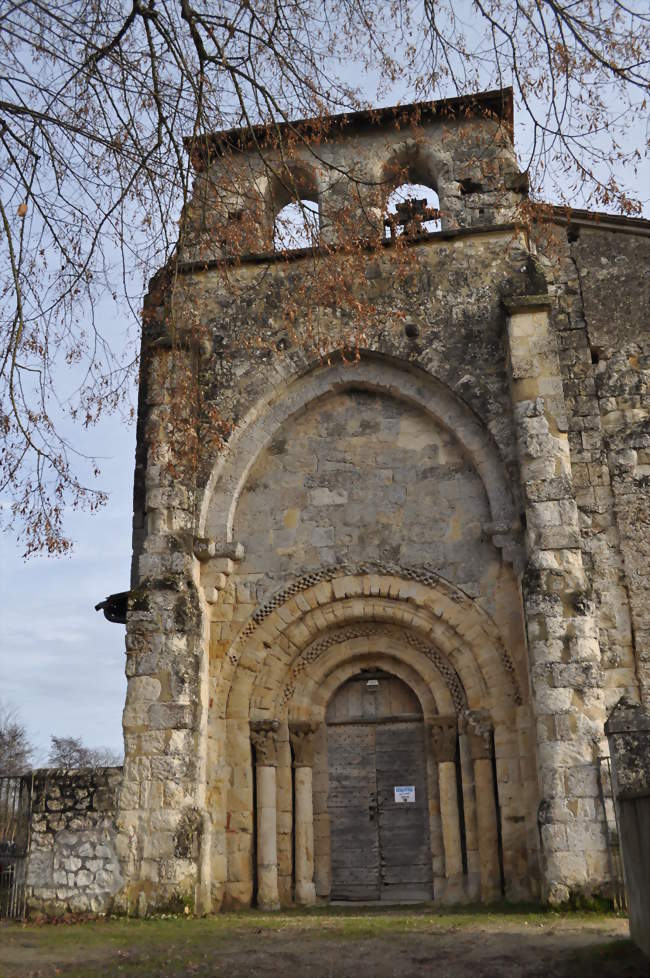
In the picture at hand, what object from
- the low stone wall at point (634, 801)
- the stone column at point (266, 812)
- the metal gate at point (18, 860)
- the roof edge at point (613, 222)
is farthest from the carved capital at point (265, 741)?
the roof edge at point (613, 222)

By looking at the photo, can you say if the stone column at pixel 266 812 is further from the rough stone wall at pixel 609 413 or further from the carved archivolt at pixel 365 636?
the rough stone wall at pixel 609 413

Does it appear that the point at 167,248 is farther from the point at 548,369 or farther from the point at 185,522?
the point at 548,369

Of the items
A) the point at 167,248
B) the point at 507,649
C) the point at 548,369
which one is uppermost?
the point at 548,369

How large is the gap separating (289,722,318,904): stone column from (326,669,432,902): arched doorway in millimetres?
257

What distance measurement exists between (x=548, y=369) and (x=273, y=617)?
402 centimetres

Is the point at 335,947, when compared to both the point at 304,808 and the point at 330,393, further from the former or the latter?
the point at 330,393

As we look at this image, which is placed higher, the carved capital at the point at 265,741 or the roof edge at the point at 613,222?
the roof edge at the point at 613,222

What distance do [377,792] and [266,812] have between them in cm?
122

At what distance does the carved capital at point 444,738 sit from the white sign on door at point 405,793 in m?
0.47

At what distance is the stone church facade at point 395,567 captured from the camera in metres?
9.71

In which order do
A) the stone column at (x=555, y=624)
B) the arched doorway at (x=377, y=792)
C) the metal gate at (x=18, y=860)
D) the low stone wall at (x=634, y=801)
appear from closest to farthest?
the low stone wall at (x=634, y=801) < the stone column at (x=555, y=624) < the metal gate at (x=18, y=860) < the arched doorway at (x=377, y=792)

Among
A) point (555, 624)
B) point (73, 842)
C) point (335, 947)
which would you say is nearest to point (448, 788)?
point (555, 624)

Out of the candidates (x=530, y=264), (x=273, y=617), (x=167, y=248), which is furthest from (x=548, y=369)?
(x=167, y=248)

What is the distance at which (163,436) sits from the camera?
11.1 m
